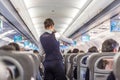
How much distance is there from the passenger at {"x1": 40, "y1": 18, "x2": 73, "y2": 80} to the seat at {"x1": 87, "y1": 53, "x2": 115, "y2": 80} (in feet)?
5.98

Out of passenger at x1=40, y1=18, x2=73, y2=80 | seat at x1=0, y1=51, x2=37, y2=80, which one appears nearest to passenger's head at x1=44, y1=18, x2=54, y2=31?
passenger at x1=40, y1=18, x2=73, y2=80

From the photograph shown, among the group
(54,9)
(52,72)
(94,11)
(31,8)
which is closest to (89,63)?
(52,72)

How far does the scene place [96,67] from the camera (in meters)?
4.15

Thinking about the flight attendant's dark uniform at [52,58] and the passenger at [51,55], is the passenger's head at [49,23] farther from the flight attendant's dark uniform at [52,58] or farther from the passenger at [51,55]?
the flight attendant's dark uniform at [52,58]

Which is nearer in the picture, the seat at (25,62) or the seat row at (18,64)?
the seat row at (18,64)

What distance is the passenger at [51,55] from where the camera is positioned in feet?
19.9

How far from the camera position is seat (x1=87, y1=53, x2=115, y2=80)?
401 cm

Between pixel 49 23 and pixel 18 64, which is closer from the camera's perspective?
pixel 18 64

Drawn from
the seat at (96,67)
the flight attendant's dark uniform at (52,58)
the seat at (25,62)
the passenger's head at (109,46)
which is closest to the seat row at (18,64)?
the seat at (25,62)

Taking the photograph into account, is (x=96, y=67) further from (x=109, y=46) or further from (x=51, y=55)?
(x=51, y=55)

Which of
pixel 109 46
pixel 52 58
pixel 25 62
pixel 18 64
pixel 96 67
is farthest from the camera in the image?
pixel 52 58

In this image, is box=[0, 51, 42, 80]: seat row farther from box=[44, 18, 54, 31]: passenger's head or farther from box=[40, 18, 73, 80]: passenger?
box=[44, 18, 54, 31]: passenger's head

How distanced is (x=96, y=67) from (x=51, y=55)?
80.1 inches

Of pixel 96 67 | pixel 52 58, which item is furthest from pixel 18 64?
pixel 52 58
